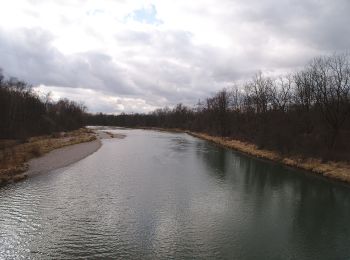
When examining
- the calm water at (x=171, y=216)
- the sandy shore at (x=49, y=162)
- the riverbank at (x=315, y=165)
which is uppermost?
the riverbank at (x=315, y=165)

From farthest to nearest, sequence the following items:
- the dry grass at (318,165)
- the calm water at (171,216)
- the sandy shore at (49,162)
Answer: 1. the sandy shore at (49,162)
2. the dry grass at (318,165)
3. the calm water at (171,216)

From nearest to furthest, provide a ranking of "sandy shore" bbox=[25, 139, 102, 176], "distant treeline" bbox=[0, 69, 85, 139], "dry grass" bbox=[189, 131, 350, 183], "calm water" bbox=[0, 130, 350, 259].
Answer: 1. "calm water" bbox=[0, 130, 350, 259]
2. "dry grass" bbox=[189, 131, 350, 183]
3. "sandy shore" bbox=[25, 139, 102, 176]
4. "distant treeline" bbox=[0, 69, 85, 139]

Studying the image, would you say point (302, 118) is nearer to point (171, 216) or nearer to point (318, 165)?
point (318, 165)

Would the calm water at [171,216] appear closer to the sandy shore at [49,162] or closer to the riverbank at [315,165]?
the riverbank at [315,165]

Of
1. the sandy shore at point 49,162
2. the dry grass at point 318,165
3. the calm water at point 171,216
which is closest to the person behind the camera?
the calm water at point 171,216

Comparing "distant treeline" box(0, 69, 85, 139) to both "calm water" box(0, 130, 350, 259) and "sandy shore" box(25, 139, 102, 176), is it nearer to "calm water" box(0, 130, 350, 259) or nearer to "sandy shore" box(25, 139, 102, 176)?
"sandy shore" box(25, 139, 102, 176)

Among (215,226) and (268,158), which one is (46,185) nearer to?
(215,226)

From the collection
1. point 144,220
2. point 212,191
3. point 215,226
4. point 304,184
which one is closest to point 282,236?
point 215,226

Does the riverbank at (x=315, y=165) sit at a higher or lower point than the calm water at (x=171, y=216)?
higher

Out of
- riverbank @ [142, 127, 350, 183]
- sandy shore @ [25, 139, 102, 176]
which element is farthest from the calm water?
sandy shore @ [25, 139, 102, 176]

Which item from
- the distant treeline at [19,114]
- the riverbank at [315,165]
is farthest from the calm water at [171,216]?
the distant treeline at [19,114]

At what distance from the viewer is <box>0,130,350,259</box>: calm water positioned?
46.2 feet

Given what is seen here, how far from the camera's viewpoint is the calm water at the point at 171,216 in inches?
555

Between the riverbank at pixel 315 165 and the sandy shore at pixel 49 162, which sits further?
the sandy shore at pixel 49 162
